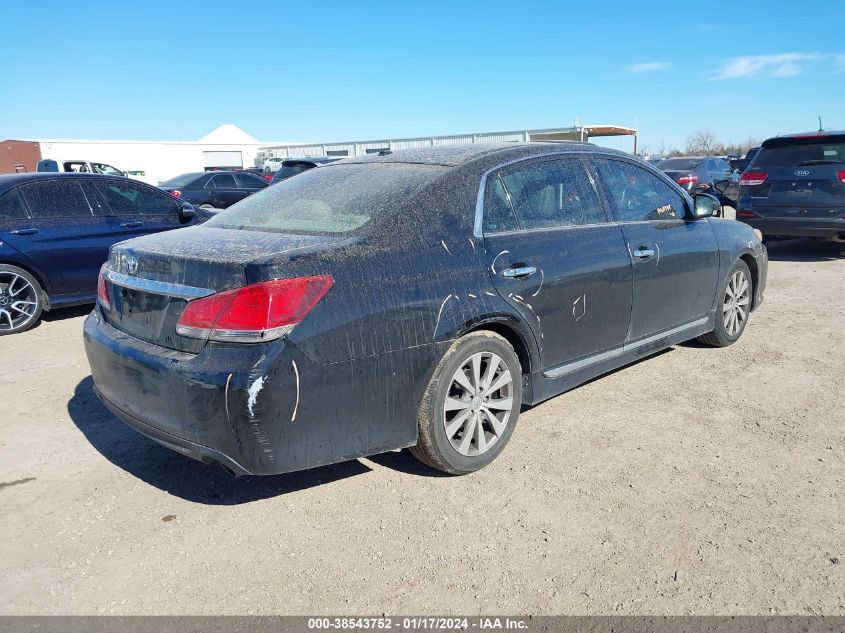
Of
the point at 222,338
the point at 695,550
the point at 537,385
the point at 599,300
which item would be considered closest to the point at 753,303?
the point at 599,300

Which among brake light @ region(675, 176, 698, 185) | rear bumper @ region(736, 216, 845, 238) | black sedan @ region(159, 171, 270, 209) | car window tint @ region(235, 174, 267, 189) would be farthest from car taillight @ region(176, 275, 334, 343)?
brake light @ region(675, 176, 698, 185)

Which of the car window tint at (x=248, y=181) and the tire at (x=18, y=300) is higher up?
the car window tint at (x=248, y=181)

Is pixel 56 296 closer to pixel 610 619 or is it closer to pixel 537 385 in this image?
pixel 537 385

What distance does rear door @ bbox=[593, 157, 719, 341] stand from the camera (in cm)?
430

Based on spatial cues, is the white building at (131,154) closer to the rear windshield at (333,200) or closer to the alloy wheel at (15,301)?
the alloy wheel at (15,301)

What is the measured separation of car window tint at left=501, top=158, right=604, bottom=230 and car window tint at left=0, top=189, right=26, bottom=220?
527cm

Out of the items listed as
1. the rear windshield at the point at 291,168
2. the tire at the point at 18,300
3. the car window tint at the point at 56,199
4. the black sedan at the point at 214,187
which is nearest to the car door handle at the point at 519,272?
the tire at the point at 18,300

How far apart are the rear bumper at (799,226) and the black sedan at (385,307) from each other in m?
6.14

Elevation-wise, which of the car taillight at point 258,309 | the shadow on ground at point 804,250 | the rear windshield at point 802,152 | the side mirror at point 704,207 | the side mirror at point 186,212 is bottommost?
the shadow on ground at point 804,250

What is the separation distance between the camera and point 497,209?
11.6 feet

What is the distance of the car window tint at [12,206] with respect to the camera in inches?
256

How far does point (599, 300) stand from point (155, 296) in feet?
7.93

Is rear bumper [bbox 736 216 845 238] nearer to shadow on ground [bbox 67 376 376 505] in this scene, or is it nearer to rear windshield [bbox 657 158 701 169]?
shadow on ground [bbox 67 376 376 505]

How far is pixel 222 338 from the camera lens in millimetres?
2707
